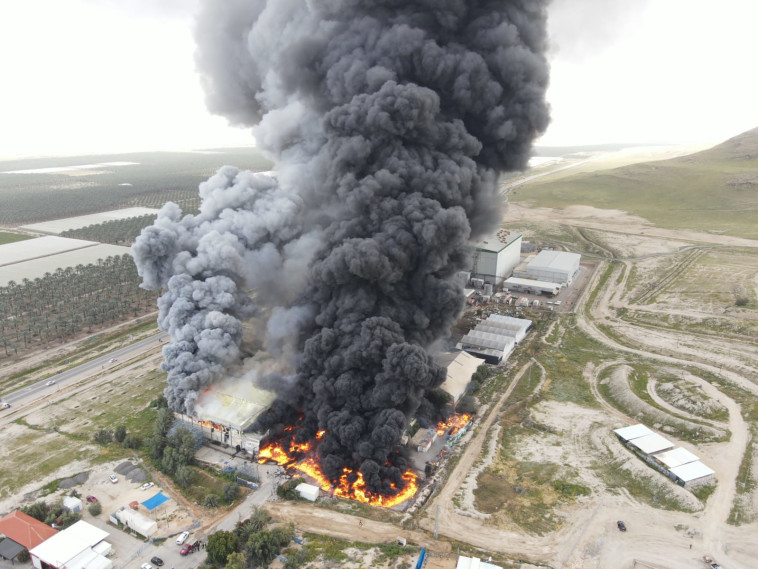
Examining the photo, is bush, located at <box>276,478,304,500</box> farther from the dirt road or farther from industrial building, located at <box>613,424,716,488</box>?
industrial building, located at <box>613,424,716,488</box>

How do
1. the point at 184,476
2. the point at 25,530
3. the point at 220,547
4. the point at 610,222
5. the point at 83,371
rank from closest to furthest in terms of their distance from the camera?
1. the point at 220,547
2. the point at 25,530
3. the point at 184,476
4. the point at 83,371
5. the point at 610,222

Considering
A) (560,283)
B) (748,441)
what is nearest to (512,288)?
(560,283)

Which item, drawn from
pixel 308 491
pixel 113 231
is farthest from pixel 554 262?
pixel 113 231

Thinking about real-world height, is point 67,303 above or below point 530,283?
below

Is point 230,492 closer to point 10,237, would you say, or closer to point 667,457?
point 667,457

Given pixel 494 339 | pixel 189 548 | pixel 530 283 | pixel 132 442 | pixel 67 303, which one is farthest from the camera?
pixel 530 283

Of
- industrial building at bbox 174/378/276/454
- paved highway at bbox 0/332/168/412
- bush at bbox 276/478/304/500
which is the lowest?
paved highway at bbox 0/332/168/412

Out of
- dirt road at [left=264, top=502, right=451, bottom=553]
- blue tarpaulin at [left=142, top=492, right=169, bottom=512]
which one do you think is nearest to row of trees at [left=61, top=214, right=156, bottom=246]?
blue tarpaulin at [left=142, top=492, right=169, bottom=512]

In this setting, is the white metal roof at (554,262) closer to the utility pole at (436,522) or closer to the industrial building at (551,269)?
the industrial building at (551,269)

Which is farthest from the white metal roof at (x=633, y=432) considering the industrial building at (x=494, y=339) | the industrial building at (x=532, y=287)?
the industrial building at (x=532, y=287)
